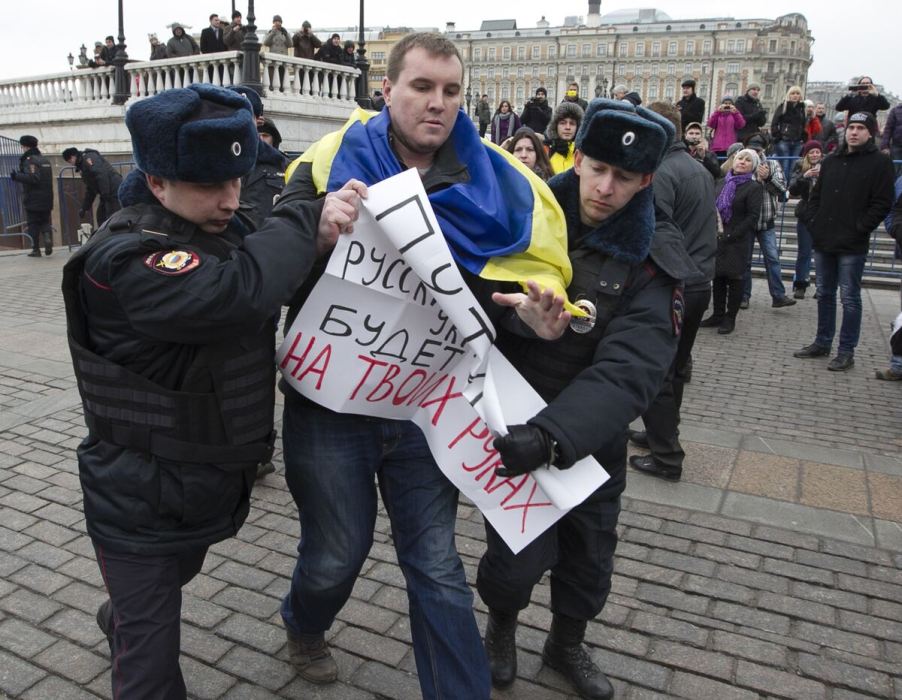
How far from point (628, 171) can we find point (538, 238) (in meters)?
0.36

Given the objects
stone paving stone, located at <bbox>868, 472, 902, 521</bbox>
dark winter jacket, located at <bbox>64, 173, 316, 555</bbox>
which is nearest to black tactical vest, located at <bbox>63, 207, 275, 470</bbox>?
dark winter jacket, located at <bbox>64, 173, 316, 555</bbox>

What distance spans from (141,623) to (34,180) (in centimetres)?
1348

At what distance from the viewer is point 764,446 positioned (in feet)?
17.4

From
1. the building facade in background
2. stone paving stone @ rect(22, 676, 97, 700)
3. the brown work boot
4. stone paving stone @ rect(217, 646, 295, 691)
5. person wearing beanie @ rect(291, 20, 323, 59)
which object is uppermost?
the building facade in background

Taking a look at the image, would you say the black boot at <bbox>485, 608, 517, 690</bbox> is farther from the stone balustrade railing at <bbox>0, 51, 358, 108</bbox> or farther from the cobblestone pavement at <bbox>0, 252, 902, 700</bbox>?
the stone balustrade railing at <bbox>0, 51, 358, 108</bbox>

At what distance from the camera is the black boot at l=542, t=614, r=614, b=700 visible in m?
2.71

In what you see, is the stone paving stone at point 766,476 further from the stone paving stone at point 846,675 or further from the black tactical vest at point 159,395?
the black tactical vest at point 159,395

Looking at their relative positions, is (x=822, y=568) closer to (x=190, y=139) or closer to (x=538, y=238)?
(x=538, y=238)

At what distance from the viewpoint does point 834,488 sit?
15.1 ft

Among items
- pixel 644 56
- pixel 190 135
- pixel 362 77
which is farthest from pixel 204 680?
pixel 644 56

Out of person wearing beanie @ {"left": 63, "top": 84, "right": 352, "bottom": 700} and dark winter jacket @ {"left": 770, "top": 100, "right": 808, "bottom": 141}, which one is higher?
dark winter jacket @ {"left": 770, "top": 100, "right": 808, "bottom": 141}

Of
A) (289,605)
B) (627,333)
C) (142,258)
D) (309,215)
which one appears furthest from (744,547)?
(142,258)

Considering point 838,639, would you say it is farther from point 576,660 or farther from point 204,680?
point 204,680

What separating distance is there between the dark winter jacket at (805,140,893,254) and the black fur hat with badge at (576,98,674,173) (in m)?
5.75
